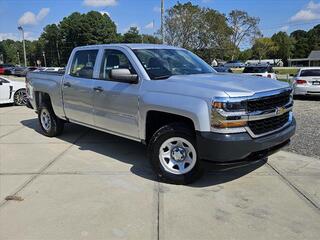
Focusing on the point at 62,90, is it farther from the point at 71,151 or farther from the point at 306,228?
the point at 306,228

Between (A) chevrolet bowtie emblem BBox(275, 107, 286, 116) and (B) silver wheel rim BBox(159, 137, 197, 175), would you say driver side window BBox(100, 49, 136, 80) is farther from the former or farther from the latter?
(A) chevrolet bowtie emblem BBox(275, 107, 286, 116)

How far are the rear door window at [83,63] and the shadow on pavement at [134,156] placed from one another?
141cm

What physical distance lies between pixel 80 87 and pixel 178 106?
8.38ft

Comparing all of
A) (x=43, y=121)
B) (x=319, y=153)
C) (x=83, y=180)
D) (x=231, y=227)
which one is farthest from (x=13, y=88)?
(x=231, y=227)

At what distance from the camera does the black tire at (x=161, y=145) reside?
5.01 m

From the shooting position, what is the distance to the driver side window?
5.96 m

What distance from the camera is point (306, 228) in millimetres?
3930

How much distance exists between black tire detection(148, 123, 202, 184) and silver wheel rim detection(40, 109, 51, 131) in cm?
371

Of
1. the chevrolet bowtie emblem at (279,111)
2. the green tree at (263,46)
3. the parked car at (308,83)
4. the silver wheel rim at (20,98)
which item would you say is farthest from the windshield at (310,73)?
the green tree at (263,46)

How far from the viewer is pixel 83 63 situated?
7.05 m

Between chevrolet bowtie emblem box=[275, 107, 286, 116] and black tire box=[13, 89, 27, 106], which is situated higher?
chevrolet bowtie emblem box=[275, 107, 286, 116]

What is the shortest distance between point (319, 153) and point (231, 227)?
345 cm

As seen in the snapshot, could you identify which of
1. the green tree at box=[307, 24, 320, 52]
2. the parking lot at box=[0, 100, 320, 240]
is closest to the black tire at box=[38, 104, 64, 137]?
the parking lot at box=[0, 100, 320, 240]

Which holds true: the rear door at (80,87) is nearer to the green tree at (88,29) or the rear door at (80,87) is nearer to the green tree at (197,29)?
the green tree at (197,29)
